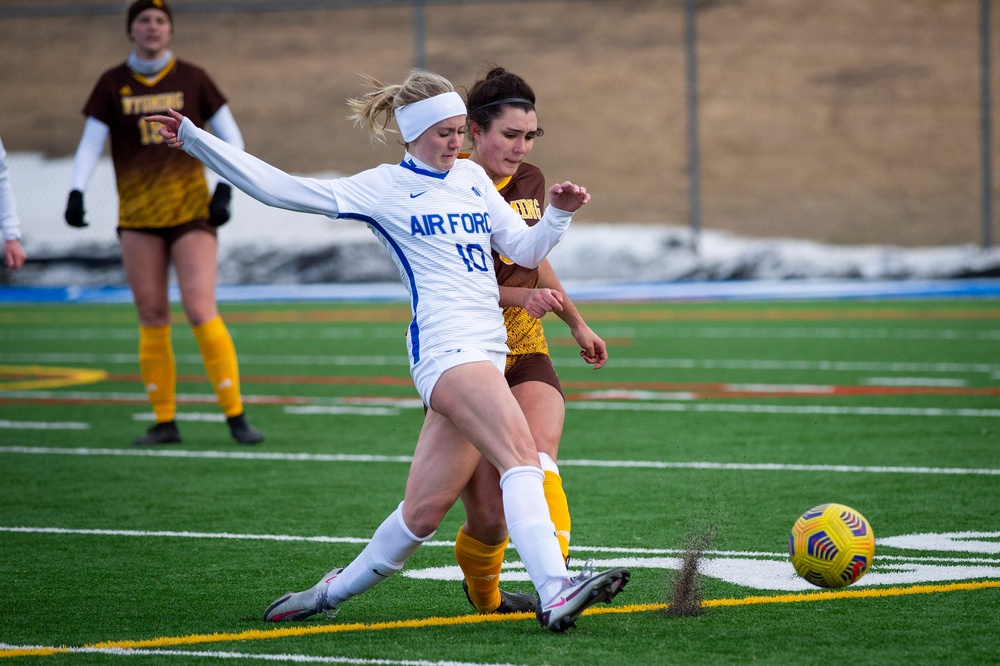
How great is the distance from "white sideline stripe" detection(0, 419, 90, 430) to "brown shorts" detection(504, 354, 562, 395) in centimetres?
519

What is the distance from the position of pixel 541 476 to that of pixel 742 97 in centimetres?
2990

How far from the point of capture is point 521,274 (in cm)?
510

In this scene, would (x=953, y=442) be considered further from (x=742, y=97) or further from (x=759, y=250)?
(x=742, y=97)

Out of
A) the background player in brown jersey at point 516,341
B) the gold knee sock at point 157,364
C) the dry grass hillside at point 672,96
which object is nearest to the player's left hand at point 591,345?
the background player in brown jersey at point 516,341

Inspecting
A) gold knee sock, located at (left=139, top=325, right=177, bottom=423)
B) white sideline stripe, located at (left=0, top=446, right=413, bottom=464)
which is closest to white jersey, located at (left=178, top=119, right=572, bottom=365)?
white sideline stripe, located at (left=0, top=446, right=413, bottom=464)

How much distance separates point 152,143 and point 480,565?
4.79 m

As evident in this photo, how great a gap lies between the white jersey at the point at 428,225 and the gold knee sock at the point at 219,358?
158 inches

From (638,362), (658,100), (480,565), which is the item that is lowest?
(638,362)

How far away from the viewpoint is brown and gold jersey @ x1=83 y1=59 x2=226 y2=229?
8.45 metres

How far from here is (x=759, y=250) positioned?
22094 mm

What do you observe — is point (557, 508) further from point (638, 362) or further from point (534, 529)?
point (638, 362)

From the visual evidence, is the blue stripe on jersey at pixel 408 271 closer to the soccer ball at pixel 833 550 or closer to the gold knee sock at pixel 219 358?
the soccer ball at pixel 833 550

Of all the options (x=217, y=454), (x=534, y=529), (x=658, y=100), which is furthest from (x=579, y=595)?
(x=658, y=100)

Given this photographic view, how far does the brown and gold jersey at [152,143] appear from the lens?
845 centimetres
